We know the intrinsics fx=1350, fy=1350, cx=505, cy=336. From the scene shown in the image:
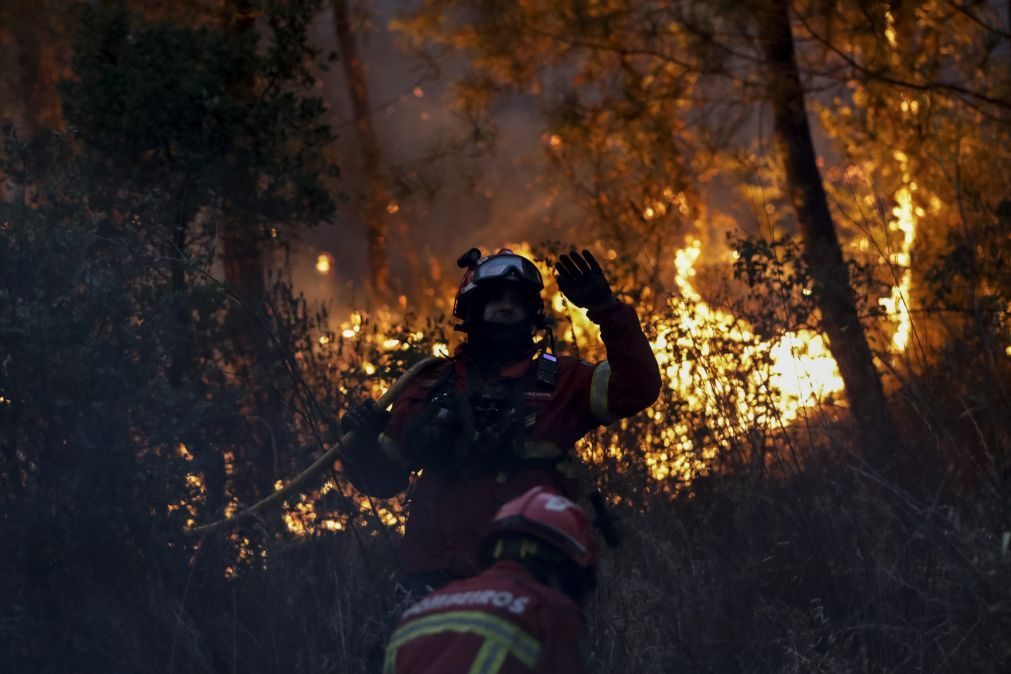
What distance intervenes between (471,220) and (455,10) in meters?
26.8

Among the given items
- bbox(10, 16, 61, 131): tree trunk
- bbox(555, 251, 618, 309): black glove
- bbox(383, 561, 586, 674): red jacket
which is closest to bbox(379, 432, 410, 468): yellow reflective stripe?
bbox(555, 251, 618, 309): black glove

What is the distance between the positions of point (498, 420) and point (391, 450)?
0.54 metres

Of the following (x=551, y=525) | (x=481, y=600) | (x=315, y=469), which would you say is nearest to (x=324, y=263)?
(x=315, y=469)

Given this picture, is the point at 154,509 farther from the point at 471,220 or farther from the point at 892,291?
the point at 471,220

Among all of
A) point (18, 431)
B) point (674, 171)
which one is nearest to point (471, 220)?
point (674, 171)

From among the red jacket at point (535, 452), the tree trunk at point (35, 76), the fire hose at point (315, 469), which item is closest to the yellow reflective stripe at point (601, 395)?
the red jacket at point (535, 452)

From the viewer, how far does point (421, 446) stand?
4531 mm

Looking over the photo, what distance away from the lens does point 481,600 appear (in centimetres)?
283

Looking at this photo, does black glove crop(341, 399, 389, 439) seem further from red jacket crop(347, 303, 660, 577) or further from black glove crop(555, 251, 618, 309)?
black glove crop(555, 251, 618, 309)

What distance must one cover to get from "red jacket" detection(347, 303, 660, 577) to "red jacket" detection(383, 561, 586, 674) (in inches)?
60.0

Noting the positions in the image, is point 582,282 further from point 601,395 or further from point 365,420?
point 365,420

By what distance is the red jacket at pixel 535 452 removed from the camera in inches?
178

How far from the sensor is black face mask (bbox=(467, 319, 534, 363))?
4941 mm

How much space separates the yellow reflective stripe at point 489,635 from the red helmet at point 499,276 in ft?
7.29
